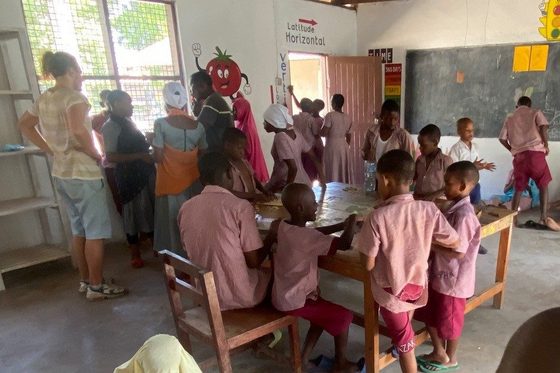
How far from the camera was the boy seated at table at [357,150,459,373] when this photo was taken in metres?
1.62

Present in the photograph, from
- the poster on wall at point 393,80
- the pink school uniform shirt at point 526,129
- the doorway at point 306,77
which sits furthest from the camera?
the doorway at point 306,77

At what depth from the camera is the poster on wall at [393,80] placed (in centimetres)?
640

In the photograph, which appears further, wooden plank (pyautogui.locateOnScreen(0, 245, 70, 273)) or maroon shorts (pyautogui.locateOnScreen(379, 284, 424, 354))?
wooden plank (pyautogui.locateOnScreen(0, 245, 70, 273))

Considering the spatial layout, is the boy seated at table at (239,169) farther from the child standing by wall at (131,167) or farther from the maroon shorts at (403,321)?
the child standing by wall at (131,167)

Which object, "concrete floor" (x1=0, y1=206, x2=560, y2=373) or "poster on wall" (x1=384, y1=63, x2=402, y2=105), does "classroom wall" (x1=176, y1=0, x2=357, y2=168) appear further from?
"concrete floor" (x1=0, y1=206, x2=560, y2=373)

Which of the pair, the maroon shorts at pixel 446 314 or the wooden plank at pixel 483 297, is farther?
the wooden plank at pixel 483 297

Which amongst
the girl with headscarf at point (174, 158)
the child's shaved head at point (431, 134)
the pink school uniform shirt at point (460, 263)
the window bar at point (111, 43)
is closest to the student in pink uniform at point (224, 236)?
the pink school uniform shirt at point (460, 263)

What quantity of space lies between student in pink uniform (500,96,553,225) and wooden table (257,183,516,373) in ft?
7.21

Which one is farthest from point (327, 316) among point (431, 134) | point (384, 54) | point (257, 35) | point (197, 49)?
point (384, 54)

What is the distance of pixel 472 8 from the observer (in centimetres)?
557

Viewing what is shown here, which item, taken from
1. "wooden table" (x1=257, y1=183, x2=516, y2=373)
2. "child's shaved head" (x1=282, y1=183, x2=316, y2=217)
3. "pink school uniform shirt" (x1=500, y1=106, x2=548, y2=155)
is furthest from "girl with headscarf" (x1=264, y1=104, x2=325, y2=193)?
"pink school uniform shirt" (x1=500, y1=106, x2=548, y2=155)

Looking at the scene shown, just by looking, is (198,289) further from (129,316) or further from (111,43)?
(111,43)

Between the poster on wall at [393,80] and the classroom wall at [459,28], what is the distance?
11cm

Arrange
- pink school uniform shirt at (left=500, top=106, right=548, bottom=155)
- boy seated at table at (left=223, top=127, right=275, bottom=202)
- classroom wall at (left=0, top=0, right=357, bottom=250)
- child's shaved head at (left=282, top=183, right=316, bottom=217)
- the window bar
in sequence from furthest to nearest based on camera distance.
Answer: classroom wall at (left=0, top=0, right=357, bottom=250), pink school uniform shirt at (left=500, top=106, right=548, bottom=155), the window bar, boy seated at table at (left=223, top=127, right=275, bottom=202), child's shaved head at (left=282, top=183, right=316, bottom=217)
